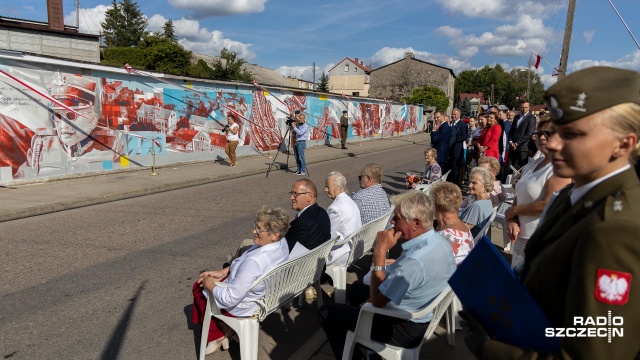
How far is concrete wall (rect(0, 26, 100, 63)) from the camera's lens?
24.3 metres

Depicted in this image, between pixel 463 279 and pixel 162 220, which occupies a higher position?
pixel 463 279

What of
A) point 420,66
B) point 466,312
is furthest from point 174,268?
point 420,66

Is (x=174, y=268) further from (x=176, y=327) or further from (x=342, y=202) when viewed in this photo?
(x=342, y=202)

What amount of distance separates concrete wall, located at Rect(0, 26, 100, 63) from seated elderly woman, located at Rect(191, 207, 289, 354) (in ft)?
79.5

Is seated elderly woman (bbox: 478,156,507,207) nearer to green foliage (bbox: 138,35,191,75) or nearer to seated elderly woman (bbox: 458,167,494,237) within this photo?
seated elderly woman (bbox: 458,167,494,237)

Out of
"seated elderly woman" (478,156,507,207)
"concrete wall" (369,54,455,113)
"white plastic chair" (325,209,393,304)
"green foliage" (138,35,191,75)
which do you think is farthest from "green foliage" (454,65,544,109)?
"white plastic chair" (325,209,393,304)

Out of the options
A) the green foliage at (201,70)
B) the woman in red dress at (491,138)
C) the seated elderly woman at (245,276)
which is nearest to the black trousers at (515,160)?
the woman in red dress at (491,138)

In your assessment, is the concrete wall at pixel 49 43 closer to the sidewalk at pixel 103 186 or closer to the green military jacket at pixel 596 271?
the sidewalk at pixel 103 186

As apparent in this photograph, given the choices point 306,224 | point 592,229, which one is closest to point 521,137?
point 306,224

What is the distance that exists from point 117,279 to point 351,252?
2758mm

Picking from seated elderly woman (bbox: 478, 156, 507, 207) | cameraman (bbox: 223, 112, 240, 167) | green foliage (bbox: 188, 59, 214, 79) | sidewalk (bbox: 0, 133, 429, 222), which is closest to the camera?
seated elderly woman (bbox: 478, 156, 507, 207)

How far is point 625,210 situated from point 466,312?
0.59 metres

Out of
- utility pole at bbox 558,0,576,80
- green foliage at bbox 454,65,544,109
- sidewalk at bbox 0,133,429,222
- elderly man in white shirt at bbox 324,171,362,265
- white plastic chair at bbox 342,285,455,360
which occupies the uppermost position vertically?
green foliage at bbox 454,65,544,109

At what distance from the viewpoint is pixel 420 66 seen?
65.2 meters
